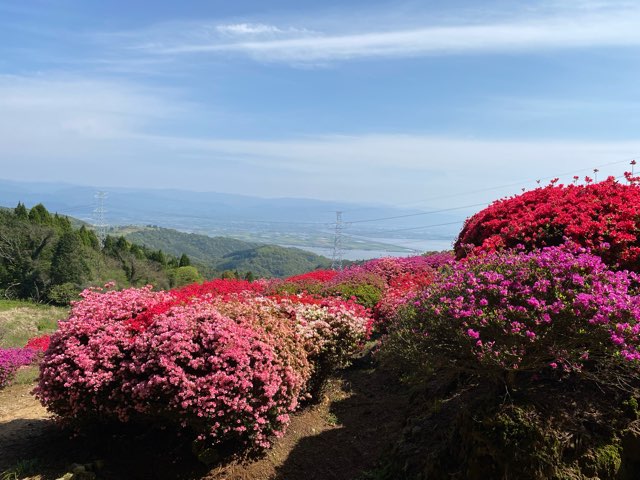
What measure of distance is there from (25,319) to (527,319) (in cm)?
3897

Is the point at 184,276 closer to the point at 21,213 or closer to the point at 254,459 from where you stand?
the point at 21,213

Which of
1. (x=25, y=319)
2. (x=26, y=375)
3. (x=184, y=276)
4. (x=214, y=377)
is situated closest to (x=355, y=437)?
(x=214, y=377)

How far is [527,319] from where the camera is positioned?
3.90 metres

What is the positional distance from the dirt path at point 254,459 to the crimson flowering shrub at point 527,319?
6.65 ft

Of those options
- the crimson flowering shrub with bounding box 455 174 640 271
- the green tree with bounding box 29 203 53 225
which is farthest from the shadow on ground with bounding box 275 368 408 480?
the green tree with bounding box 29 203 53 225

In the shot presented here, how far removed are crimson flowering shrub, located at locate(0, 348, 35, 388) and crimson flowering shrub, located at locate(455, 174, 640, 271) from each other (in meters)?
10.5

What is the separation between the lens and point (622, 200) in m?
6.53

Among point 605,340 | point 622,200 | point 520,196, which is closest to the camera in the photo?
point 605,340

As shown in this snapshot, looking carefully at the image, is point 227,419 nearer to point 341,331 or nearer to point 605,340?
point 341,331

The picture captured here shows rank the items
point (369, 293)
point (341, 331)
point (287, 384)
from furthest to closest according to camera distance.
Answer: point (369, 293), point (341, 331), point (287, 384)

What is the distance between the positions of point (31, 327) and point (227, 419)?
33808mm

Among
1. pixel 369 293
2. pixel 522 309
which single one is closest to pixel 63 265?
pixel 369 293

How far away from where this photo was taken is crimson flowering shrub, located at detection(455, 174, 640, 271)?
224 inches

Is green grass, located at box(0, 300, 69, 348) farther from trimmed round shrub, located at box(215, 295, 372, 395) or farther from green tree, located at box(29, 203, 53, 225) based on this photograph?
trimmed round shrub, located at box(215, 295, 372, 395)
